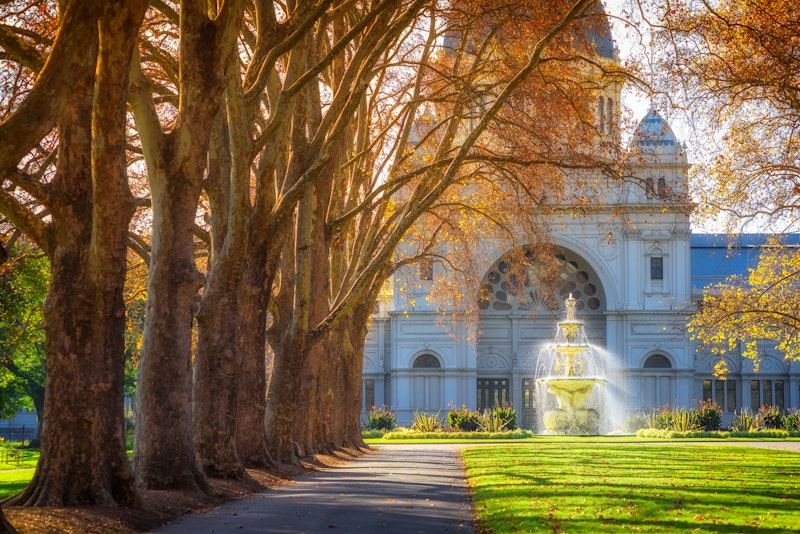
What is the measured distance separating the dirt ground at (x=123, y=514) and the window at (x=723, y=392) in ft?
189

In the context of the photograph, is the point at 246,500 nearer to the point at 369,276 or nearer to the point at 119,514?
the point at 119,514

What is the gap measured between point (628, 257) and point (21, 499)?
6047 centimetres

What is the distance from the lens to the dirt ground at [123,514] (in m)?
10.1

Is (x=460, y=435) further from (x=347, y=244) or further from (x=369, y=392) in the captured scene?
(x=369, y=392)

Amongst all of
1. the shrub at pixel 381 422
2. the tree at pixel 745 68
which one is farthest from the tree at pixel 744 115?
the shrub at pixel 381 422

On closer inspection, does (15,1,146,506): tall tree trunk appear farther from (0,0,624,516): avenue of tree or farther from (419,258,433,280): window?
(419,258,433,280): window

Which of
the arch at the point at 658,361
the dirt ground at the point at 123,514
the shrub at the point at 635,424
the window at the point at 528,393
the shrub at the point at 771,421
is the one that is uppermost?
the arch at the point at 658,361

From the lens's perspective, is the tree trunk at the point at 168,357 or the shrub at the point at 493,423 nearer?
the tree trunk at the point at 168,357

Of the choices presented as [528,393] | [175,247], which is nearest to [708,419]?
[528,393]

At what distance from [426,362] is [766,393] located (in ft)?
67.5

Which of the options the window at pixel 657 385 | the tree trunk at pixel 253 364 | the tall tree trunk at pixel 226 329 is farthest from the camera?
the window at pixel 657 385

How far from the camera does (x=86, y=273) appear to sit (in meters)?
11.7

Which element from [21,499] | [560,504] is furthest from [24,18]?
[560,504]

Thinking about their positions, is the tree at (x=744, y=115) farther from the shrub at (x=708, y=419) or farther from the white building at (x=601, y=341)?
the white building at (x=601, y=341)
